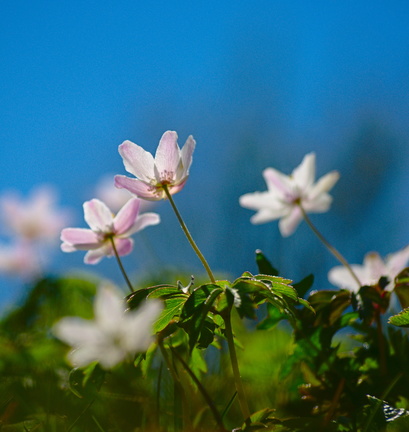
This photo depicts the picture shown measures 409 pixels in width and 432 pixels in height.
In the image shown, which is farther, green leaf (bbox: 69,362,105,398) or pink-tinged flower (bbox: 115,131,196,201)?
pink-tinged flower (bbox: 115,131,196,201)

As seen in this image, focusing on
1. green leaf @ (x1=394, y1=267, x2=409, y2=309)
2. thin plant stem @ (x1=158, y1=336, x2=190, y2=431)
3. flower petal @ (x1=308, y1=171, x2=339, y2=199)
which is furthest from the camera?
flower petal @ (x1=308, y1=171, x2=339, y2=199)

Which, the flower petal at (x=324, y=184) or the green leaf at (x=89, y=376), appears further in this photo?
the flower petal at (x=324, y=184)

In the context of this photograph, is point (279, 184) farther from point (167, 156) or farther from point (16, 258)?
point (16, 258)

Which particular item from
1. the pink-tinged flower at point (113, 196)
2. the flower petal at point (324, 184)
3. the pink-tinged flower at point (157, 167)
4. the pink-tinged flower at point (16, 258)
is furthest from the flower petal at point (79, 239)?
the pink-tinged flower at point (113, 196)

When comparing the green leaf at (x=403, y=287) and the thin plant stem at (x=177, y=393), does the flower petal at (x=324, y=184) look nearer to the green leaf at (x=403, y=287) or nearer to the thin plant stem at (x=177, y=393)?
the green leaf at (x=403, y=287)

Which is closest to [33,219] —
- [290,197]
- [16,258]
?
[16,258]

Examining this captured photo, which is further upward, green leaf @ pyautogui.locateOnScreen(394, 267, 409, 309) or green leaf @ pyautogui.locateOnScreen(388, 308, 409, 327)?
green leaf @ pyautogui.locateOnScreen(394, 267, 409, 309)

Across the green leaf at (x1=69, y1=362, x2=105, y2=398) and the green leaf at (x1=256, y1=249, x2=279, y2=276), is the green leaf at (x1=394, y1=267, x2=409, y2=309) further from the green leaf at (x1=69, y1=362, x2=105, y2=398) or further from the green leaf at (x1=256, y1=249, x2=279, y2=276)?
the green leaf at (x1=69, y1=362, x2=105, y2=398)

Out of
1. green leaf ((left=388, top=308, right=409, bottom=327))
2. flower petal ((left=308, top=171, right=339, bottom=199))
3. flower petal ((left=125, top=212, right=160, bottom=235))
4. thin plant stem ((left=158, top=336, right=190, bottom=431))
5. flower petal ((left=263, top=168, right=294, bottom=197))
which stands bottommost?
green leaf ((left=388, top=308, right=409, bottom=327))

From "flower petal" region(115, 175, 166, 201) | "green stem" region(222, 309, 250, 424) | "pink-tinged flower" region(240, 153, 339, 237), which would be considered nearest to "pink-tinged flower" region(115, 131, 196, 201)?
"flower petal" region(115, 175, 166, 201)
